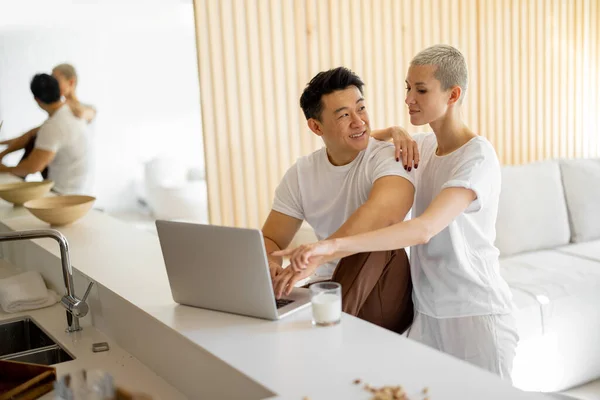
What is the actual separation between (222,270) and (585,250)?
277cm

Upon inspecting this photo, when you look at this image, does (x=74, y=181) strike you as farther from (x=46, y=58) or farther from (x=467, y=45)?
(x=467, y=45)

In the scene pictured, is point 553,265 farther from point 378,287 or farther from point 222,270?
point 222,270

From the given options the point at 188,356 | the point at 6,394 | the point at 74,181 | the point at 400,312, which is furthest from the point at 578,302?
the point at 74,181

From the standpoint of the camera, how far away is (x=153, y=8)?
452cm

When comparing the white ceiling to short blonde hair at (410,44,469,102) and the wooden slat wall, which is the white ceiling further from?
short blonde hair at (410,44,469,102)

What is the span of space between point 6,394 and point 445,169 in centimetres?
135

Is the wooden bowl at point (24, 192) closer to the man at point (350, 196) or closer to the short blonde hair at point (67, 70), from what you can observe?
the short blonde hair at point (67, 70)

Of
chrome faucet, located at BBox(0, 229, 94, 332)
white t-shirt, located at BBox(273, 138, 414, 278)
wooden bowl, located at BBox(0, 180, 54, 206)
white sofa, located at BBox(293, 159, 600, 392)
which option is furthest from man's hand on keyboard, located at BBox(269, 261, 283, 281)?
wooden bowl, located at BBox(0, 180, 54, 206)

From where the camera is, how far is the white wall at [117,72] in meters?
4.17

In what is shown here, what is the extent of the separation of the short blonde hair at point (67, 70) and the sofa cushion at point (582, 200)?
2.83 m

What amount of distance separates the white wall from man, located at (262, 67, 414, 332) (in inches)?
61.0

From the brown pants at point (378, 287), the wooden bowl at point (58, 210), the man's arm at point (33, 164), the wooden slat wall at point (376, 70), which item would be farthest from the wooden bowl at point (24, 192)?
the brown pants at point (378, 287)

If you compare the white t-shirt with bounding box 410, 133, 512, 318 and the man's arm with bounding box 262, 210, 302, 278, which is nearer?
the white t-shirt with bounding box 410, 133, 512, 318

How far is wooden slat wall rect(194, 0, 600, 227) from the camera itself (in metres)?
3.86
